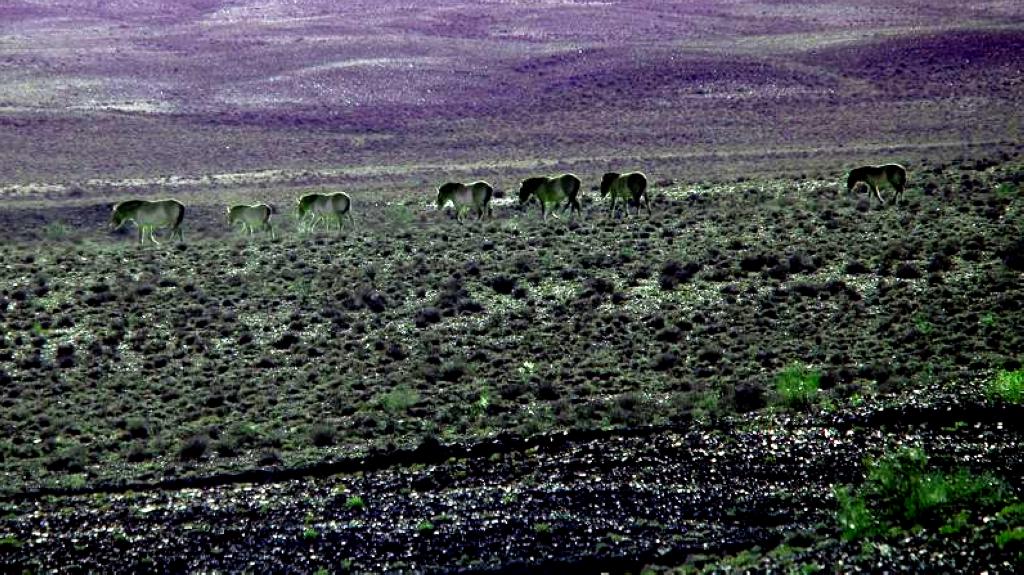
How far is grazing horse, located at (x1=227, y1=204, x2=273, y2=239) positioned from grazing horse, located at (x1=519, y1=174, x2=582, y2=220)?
6.71 metres

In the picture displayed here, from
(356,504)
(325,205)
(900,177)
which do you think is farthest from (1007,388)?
(325,205)

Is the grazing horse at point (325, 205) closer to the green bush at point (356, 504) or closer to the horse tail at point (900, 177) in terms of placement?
the horse tail at point (900, 177)

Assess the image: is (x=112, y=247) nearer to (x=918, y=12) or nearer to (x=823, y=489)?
(x=823, y=489)

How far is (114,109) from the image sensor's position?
70312 millimetres

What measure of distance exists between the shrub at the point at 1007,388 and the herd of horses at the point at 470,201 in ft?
54.0

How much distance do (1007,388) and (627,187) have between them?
17.7 m

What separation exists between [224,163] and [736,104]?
27282 mm

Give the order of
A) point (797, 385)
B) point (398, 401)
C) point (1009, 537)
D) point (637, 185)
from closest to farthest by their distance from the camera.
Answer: point (1009, 537) → point (797, 385) → point (398, 401) → point (637, 185)

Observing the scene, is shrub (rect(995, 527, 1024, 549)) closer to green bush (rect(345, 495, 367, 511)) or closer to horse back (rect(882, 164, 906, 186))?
green bush (rect(345, 495, 367, 511))

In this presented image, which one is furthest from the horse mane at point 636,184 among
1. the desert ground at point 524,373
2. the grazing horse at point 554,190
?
the grazing horse at point 554,190

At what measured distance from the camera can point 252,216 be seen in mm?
35750

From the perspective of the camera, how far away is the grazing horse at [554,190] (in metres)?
35.2

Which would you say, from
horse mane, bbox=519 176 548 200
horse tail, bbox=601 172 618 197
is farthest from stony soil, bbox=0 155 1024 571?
horse tail, bbox=601 172 618 197

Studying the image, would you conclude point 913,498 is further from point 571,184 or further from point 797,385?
point 571,184
